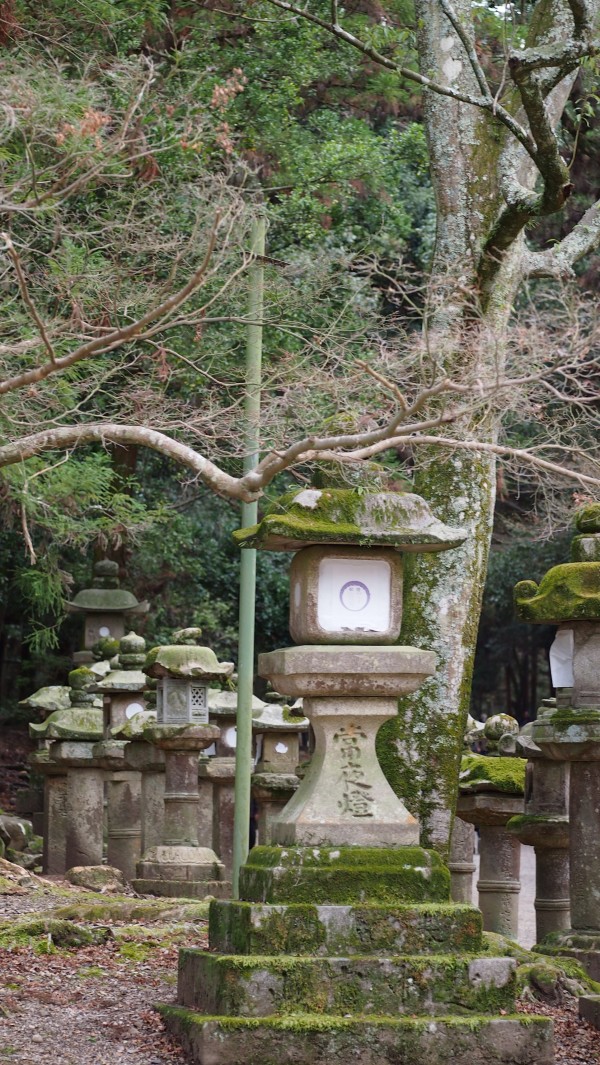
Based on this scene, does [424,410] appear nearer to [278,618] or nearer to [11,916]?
[11,916]

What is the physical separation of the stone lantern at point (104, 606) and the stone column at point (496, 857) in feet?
25.1

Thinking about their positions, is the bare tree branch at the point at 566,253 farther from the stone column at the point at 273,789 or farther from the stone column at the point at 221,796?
the stone column at the point at 221,796

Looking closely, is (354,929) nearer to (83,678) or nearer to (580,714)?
(580,714)

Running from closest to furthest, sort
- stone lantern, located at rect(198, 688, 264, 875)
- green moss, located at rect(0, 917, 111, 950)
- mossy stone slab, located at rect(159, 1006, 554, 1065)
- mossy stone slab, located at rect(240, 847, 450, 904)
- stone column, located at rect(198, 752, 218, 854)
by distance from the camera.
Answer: mossy stone slab, located at rect(159, 1006, 554, 1065)
mossy stone slab, located at rect(240, 847, 450, 904)
green moss, located at rect(0, 917, 111, 950)
stone column, located at rect(198, 752, 218, 854)
stone lantern, located at rect(198, 688, 264, 875)

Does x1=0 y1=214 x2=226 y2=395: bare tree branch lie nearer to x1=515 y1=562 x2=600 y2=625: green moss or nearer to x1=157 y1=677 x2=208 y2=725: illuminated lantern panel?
x1=515 y1=562 x2=600 y2=625: green moss

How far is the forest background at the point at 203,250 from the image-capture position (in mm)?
7457

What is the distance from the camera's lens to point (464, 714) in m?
7.73

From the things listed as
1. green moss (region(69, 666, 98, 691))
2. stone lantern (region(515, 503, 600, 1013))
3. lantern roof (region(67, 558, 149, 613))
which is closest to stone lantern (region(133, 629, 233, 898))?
green moss (region(69, 666, 98, 691))

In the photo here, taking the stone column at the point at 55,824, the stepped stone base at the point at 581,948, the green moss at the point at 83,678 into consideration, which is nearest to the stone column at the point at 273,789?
the stone column at the point at 55,824

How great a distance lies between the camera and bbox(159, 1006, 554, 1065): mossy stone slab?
5359 millimetres

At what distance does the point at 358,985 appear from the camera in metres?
5.57

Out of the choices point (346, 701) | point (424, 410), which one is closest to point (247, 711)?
point (424, 410)

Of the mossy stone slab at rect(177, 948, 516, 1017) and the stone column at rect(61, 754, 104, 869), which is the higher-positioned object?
the stone column at rect(61, 754, 104, 869)

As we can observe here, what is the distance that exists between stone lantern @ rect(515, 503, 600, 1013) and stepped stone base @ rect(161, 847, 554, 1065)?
1.52m
